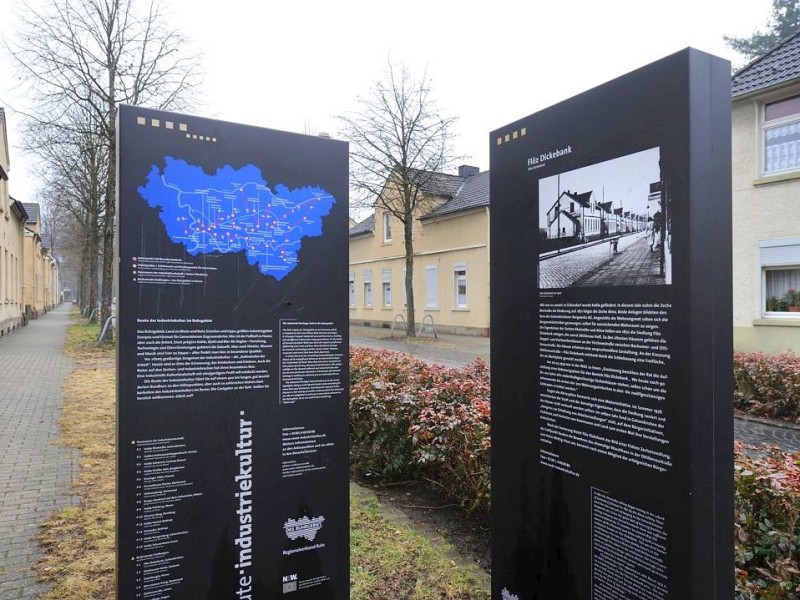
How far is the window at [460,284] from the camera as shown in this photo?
26766 mm

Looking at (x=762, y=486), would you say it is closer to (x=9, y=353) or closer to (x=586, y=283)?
(x=586, y=283)

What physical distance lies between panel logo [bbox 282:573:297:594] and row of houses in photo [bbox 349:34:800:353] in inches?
79.0

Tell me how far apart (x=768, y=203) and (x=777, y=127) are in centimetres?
182

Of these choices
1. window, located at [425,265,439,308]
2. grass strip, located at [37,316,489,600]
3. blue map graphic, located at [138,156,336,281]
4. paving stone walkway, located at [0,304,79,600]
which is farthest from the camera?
window, located at [425,265,439,308]

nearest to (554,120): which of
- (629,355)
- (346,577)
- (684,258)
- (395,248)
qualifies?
(684,258)

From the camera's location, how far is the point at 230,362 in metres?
2.62

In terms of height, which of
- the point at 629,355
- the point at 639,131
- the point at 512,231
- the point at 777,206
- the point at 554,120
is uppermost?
the point at 777,206

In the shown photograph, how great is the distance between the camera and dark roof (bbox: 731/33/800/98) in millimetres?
13344

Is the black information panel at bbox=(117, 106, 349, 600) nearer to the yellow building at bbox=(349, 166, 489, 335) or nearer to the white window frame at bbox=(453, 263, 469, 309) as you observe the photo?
the yellow building at bbox=(349, 166, 489, 335)

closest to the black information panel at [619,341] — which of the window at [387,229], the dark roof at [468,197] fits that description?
the dark roof at [468,197]

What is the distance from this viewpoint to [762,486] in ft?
9.02

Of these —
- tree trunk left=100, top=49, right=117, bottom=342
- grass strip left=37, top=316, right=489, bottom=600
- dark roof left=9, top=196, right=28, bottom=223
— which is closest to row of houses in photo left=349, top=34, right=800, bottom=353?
grass strip left=37, top=316, right=489, bottom=600

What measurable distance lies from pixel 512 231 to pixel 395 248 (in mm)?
30599

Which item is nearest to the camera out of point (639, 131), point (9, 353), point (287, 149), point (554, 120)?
point (639, 131)
